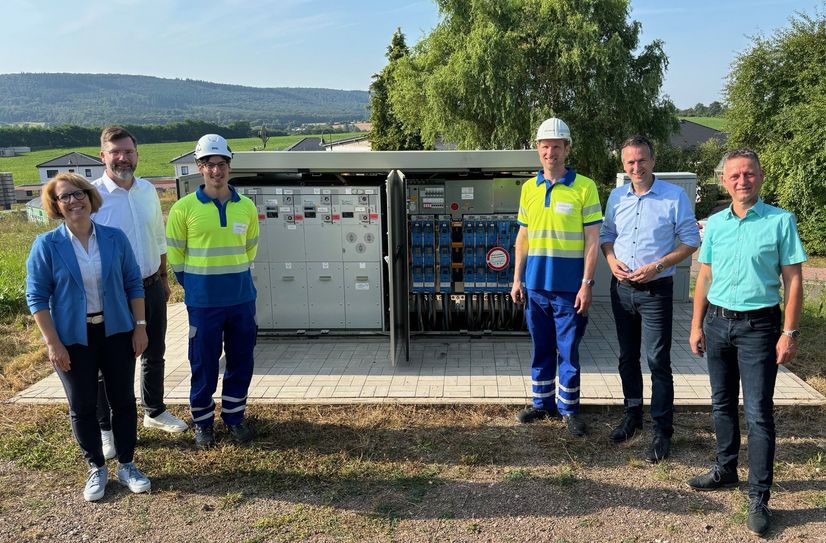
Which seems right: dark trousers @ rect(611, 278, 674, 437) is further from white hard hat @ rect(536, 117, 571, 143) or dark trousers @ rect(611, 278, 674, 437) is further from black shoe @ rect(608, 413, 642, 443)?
white hard hat @ rect(536, 117, 571, 143)

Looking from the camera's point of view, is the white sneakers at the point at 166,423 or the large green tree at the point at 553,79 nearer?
the white sneakers at the point at 166,423

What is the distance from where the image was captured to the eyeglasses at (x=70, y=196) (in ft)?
11.1

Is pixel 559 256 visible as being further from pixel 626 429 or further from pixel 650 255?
pixel 626 429

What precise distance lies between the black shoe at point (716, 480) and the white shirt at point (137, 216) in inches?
151

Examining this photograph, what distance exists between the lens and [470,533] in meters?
3.40

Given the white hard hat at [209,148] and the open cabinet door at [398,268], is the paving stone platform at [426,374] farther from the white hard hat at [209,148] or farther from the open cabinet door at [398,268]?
the white hard hat at [209,148]

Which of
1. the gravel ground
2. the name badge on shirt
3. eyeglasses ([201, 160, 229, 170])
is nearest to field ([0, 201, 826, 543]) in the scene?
the gravel ground

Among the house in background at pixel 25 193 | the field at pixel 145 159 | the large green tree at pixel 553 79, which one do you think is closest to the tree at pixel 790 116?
the large green tree at pixel 553 79

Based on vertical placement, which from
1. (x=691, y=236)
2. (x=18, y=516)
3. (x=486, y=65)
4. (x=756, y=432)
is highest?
(x=486, y=65)

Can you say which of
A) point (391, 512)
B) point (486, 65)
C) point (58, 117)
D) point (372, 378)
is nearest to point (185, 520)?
point (391, 512)

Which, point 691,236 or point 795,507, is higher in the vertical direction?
point 691,236

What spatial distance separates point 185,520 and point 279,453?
2.80 feet

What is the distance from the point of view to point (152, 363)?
4.58m

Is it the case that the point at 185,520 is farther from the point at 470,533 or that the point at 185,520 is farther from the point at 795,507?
the point at 795,507
